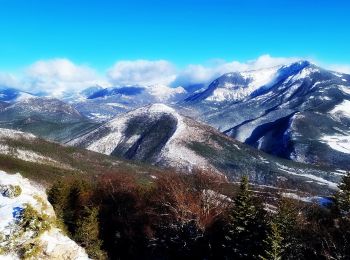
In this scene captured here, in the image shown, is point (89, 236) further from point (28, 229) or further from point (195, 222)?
point (195, 222)

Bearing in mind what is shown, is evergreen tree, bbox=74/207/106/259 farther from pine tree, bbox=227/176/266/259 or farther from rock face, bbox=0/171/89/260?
pine tree, bbox=227/176/266/259

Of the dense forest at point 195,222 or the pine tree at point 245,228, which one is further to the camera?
the pine tree at point 245,228

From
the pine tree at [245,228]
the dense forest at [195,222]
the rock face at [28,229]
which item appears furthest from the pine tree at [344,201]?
the rock face at [28,229]

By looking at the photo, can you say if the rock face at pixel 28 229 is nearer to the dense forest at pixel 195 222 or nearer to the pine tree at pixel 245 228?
the dense forest at pixel 195 222

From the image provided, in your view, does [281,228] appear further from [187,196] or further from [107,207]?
[107,207]

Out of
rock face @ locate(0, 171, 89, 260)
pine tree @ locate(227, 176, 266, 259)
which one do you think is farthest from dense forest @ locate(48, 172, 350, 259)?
rock face @ locate(0, 171, 89, 260)

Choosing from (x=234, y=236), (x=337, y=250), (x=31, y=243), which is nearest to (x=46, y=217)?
(x=31, y=243)

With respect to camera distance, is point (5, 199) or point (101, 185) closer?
point (5, 199)
